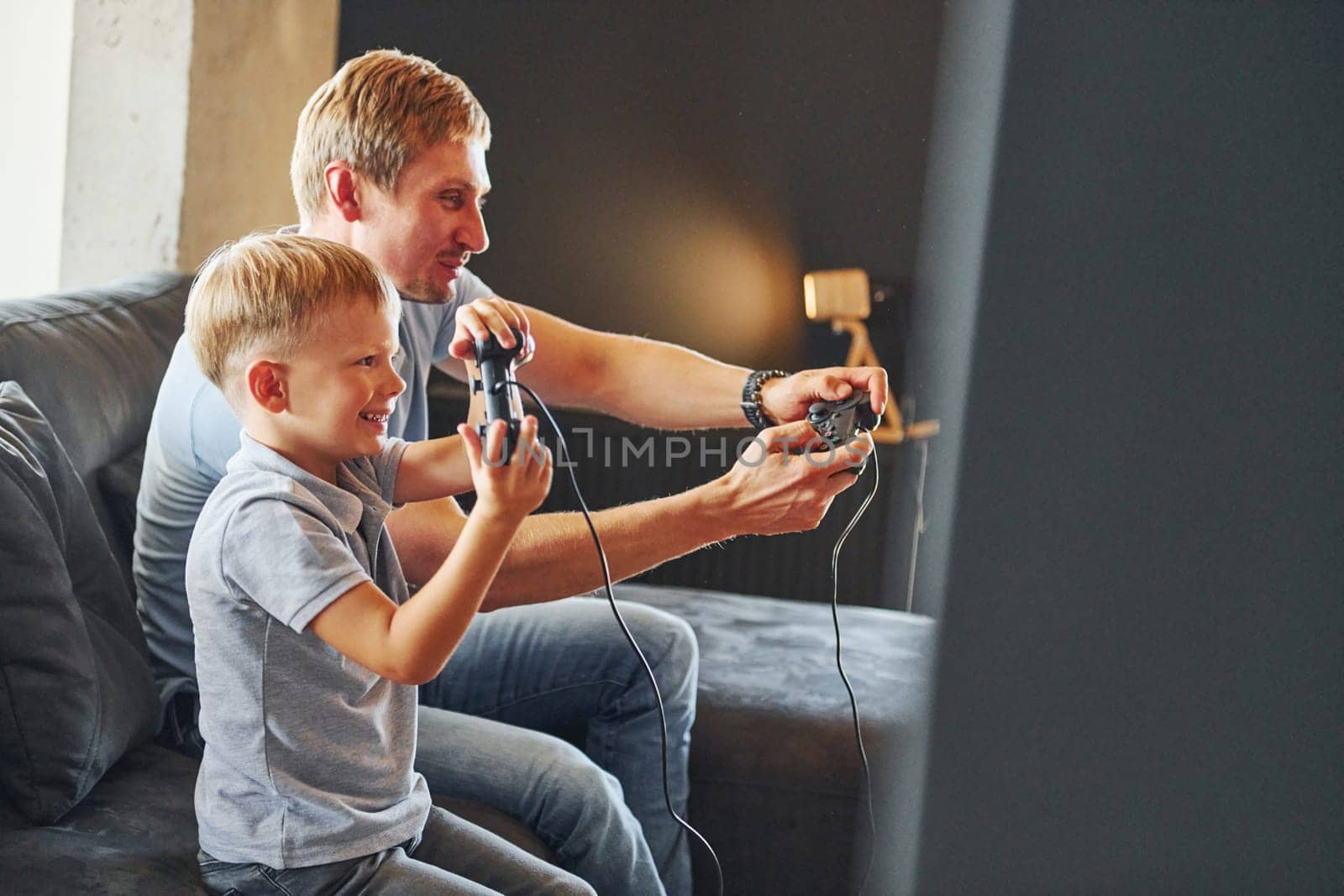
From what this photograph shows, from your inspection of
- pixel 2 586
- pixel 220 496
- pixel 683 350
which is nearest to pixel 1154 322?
pixel 220 496

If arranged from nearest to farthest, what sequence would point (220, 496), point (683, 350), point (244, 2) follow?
point (220, 496) → point (683, 350) → point (244, 2)

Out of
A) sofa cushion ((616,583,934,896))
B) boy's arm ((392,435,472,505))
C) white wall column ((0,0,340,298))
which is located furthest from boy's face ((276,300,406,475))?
white wall column ((0,0,340,298))

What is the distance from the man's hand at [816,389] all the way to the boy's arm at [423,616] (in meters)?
0.51

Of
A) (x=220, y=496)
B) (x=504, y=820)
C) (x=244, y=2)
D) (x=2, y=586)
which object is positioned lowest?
(x=504, y=820)

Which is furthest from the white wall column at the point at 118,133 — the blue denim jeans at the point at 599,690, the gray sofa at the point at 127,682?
the blue denim jeans at the point at 599,690

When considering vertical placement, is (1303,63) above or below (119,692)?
above

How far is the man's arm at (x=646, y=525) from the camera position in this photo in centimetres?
113

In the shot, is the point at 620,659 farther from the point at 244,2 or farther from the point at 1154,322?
the point at 244,2

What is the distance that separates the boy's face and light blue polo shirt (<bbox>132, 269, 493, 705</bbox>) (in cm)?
23

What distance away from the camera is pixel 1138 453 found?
36 cm

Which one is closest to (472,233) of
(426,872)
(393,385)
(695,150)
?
(393,385)

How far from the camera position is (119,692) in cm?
107

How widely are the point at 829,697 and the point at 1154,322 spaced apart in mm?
1286

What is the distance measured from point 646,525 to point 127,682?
504 millimetres
